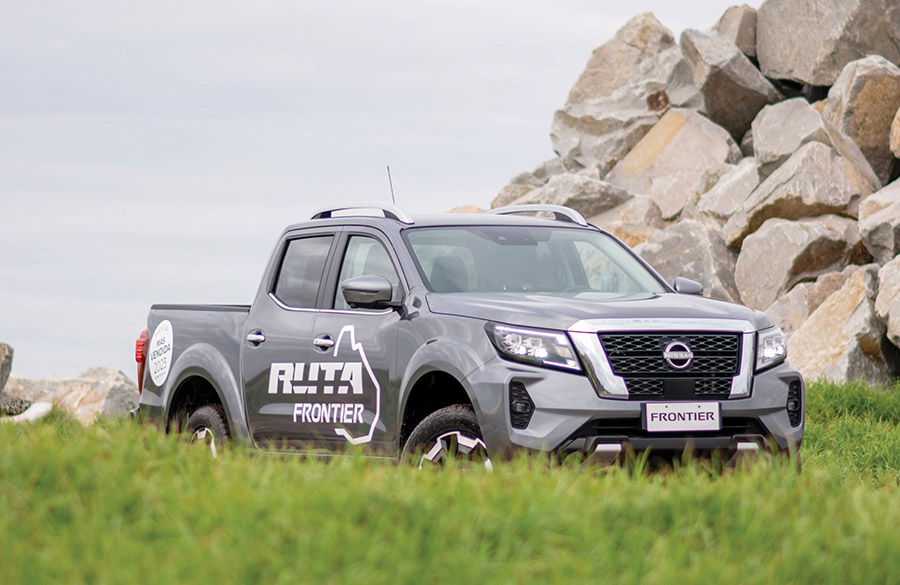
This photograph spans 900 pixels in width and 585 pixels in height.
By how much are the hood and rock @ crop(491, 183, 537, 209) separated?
1755 centimetres

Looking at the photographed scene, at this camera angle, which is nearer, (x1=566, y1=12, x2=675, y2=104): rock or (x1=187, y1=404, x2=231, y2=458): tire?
(x1=187, y1=404, x2=231, y2=458): tire

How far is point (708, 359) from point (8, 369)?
20.7m

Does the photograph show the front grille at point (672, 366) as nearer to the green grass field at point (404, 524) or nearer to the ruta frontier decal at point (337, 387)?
the green grass field at point (404, 524)

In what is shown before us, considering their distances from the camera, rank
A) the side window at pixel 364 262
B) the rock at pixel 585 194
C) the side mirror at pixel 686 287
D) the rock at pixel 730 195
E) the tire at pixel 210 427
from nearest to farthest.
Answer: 1. the side window at pixel 364 262
2. the side mirror at pixel 686 287
3. the tire at pixel 210 427
4. the rock at pixel 730 195
5. the rock at pixel 585 194

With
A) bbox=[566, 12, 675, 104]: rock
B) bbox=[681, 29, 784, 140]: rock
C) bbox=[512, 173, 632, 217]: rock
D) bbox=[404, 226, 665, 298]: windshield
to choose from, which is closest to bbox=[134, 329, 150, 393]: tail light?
bbox=[404, 226, 665, 298]: windshield

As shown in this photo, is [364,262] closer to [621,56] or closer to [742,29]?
[742,29]

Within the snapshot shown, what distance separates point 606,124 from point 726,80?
4.94 meters

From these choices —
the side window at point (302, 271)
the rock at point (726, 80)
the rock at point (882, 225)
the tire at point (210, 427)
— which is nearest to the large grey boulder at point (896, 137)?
the rock at point (882, 225)

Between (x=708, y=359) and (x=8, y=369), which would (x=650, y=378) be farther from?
(x=8, y=369)

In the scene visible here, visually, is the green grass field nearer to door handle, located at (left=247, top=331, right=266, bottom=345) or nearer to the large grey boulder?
door handle, located at (left=247, top=331, right=266, bottom=345)

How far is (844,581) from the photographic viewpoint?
4480mm

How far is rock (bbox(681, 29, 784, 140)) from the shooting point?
817 inches

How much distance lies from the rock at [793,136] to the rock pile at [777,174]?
0.10ft

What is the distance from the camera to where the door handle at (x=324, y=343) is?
7.44 meters
